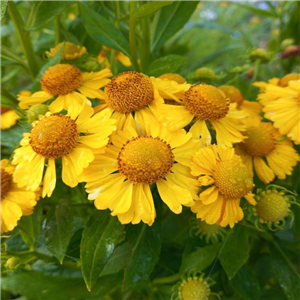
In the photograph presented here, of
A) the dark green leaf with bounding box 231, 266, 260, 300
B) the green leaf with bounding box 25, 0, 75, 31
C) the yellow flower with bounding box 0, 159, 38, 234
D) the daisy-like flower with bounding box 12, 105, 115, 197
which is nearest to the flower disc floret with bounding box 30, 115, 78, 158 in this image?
the daisy-like flower with bounding box 12, 105, 115, 197

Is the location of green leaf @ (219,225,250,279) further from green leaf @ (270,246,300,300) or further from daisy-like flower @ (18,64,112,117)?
daisy-like flower @ (18,64,112,117)

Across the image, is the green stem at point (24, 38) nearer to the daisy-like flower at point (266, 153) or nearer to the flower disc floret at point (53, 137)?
the flower disc floret at point (53, 137)

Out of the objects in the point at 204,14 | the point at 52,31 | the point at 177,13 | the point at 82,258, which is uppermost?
the point at 177,13

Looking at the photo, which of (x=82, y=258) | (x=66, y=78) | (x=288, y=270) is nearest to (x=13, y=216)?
(x=82, y=258)

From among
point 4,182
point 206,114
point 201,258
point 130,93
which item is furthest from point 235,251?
point 4,182

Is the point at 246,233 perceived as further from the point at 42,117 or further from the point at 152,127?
the point at 42,117

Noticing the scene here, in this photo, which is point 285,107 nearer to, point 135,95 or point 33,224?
point 135,95
